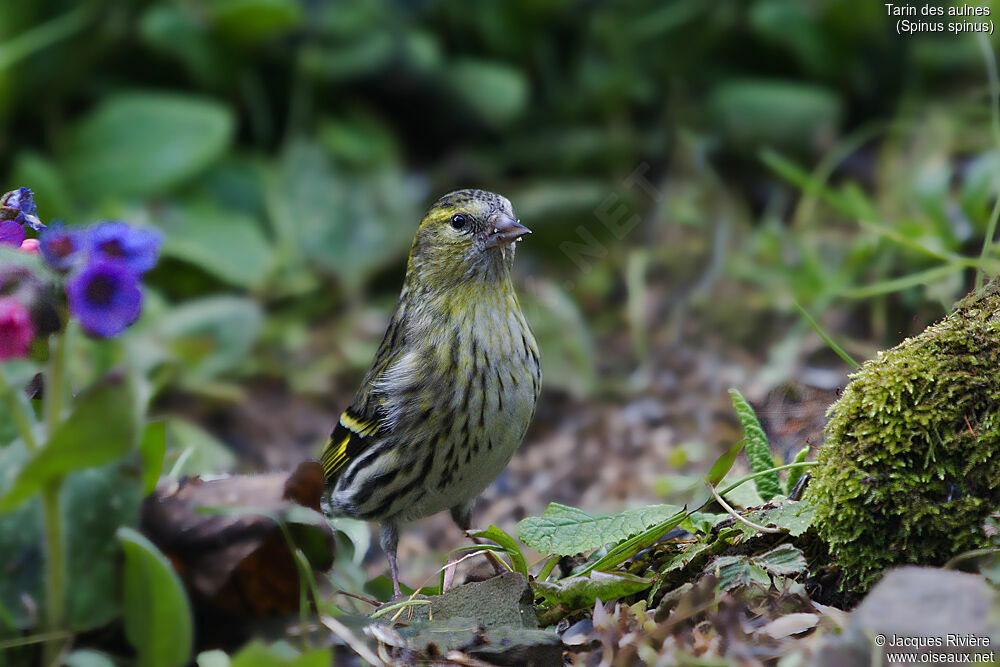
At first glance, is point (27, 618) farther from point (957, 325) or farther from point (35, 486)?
point (957, 325)

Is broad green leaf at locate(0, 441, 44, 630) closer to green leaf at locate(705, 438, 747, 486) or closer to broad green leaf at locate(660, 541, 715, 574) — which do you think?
broad green leaf at locate(660, 541, 715, 574)

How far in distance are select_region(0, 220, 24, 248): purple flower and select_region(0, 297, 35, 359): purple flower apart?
0.40 meters

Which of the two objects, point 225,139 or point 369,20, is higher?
point 369,20

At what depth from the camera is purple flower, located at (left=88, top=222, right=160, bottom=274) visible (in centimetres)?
174

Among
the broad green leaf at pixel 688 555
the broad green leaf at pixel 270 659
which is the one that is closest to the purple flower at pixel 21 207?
the broad green leaf at pixel 270 659

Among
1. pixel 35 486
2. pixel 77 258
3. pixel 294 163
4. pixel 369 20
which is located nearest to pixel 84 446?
pixel 35 486

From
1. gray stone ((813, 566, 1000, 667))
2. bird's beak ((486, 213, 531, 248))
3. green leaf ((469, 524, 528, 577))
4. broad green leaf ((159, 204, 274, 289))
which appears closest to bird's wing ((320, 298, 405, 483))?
bird's beak ((486, 213, 531, 248))

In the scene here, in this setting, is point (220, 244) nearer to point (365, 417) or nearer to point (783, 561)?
point (365, 417)

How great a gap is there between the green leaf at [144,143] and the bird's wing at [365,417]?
3151 millimetres

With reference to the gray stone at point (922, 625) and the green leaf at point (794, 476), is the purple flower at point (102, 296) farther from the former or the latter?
the green leaf at point (794, 476)

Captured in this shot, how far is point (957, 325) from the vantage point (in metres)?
2.26

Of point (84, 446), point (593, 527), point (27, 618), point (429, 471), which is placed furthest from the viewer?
point (429, 471)

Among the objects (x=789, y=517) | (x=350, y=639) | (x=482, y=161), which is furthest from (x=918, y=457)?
(x=482, y=161)

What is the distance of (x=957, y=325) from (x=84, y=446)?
5.82 feet
